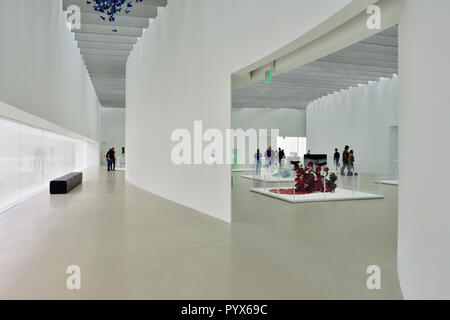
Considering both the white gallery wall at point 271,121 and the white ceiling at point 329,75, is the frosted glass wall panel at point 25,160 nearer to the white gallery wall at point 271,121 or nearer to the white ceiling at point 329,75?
the white ceiling at point 329,75

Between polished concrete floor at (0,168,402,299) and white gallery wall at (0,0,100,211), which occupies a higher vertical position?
white gallery wall at (0,0,100,211)

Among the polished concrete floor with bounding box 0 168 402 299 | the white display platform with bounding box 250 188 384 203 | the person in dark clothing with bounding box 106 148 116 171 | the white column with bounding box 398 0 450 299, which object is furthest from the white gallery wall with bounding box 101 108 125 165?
the white column with bounding box 398 0 450 299

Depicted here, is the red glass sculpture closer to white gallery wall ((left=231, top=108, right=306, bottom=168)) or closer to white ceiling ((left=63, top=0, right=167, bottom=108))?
white ceiling ((left=63, top=0, right=167, bottom=108))

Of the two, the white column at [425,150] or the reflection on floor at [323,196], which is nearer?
the white column at [425,150]

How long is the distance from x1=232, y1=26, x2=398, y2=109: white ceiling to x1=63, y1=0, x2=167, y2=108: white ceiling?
8.12 meters

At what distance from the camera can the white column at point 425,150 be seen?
238 centimetres

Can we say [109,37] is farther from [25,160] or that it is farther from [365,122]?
[365,122]

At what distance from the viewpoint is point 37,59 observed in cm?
811

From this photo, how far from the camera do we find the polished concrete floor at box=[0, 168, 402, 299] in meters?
3.53

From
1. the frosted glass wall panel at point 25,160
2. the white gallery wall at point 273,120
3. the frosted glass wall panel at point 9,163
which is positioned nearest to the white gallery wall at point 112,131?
the white gallery wall at point 273,120

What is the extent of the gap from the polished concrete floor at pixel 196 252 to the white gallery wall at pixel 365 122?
13.7 m

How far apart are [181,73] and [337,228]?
20.0 ft

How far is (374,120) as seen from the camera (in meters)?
21.4

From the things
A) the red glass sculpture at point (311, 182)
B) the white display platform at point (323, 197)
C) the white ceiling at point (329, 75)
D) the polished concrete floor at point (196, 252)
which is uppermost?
the white ceiling at point (329, 75)
